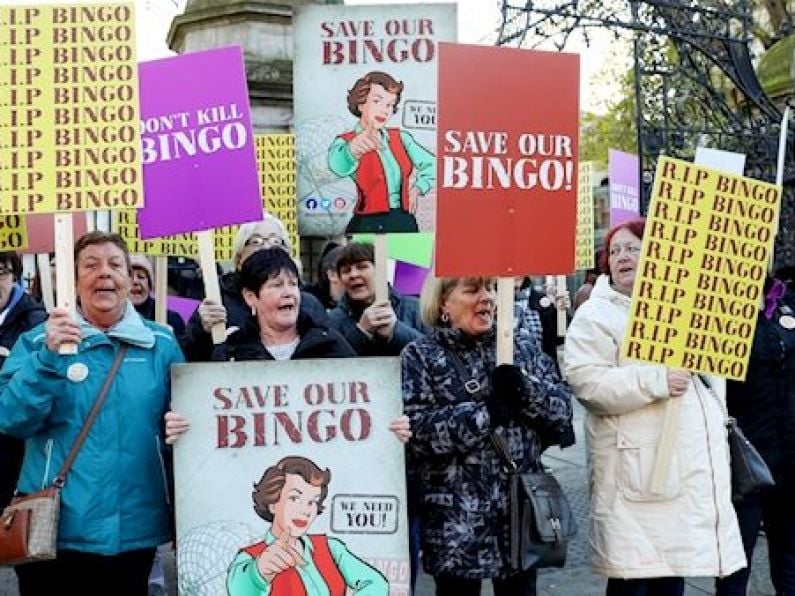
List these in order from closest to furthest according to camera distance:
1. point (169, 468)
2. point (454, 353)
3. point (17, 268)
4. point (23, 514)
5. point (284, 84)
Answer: point (23, 514) → point (169, 468) → point (454, 353) → point (17, 268) → point (284, 84)

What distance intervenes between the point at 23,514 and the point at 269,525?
2.45 feet

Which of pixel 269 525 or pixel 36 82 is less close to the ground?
pixel 36 82

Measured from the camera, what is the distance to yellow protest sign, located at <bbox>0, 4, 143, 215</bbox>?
3234mm

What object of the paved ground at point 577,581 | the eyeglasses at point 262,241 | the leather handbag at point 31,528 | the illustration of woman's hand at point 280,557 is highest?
the eyeglasses at point 262,241

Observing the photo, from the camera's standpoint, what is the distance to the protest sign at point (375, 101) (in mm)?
4293

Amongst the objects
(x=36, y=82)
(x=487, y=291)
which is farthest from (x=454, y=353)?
(x=36, y=82)

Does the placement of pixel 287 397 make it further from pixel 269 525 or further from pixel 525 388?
pixel 525 388

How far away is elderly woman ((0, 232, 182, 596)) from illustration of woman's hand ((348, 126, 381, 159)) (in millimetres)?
1193

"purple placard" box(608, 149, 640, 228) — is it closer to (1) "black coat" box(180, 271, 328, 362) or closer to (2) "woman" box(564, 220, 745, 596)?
(2) "woman" box(564, 220, 745, 596)

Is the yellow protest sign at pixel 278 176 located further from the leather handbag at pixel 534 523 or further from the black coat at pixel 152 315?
the leather handbag at pixel 534 523

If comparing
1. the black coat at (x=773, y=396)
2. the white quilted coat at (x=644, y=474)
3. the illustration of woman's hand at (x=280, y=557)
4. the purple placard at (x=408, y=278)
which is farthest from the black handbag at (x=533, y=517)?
the purple placard at (x=408, y=278)

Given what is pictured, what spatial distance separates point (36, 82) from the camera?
325 centimetres

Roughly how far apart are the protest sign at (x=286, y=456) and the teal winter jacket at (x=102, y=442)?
0.70ft

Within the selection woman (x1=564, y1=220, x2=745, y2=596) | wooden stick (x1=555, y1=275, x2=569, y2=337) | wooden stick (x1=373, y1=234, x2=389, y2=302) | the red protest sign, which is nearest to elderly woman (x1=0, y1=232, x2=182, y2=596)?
wooden stick (x1=373, y1=234, x2=389, y2=302)
